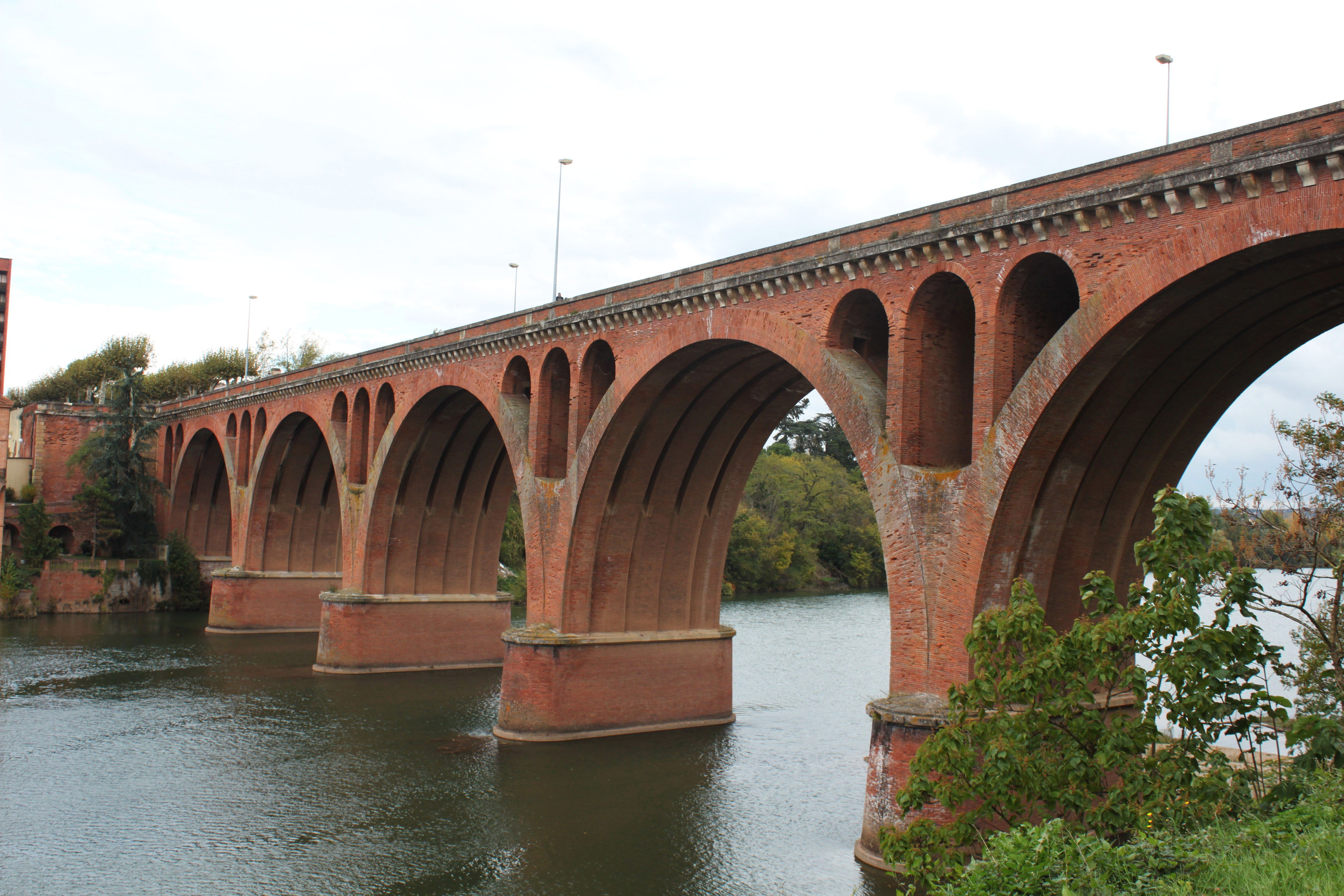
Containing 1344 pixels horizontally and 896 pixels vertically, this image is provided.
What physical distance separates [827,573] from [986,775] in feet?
194

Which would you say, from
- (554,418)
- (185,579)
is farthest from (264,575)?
(554,418)

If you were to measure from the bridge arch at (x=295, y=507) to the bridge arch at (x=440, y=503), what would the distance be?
354 inches

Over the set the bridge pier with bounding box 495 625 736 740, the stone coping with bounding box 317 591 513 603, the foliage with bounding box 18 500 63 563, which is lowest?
the bridge pier with bounding box 495 625 736 740

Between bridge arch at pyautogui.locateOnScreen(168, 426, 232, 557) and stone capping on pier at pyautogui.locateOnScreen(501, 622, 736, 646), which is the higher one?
bridge arch at pyautogui.locateOnScreen(168, 426, 232, 557)

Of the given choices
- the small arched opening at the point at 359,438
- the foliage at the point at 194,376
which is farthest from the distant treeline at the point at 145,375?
the small arched opening at the point at 359,438

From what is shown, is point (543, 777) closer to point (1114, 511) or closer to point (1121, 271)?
point (1114, 511)

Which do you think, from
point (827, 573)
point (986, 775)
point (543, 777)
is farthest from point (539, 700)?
point (827, 573)

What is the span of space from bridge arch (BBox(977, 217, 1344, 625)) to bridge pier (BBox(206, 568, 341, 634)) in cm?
2979

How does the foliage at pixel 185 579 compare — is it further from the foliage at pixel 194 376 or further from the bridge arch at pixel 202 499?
the foliage at pixel 194 376

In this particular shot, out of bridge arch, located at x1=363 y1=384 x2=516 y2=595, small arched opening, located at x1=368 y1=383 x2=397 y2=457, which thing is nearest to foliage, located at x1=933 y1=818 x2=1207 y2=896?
bridge arch, located at x1=363 y1=384 x2=516 y2=595

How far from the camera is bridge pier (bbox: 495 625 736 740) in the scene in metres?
22.1

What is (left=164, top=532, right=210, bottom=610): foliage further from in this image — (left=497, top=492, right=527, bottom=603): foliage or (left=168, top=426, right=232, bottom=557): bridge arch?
(left=497, top=492, right=527, bottom=603): foliage

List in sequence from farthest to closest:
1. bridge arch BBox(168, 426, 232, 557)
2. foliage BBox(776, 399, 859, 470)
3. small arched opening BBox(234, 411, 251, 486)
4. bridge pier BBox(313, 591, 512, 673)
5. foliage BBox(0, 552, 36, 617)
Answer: foliage BBox(776, 399, 859, 470), bridge arch BBox(168, 426, 232, 557), foliage BBox(0, 552, 36, 617), small arched opening BBox(234, 411, 251, 486), bridge pier BBox(313, 591, 512, 673)

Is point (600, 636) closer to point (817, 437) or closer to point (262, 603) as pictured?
point (262, 603)
